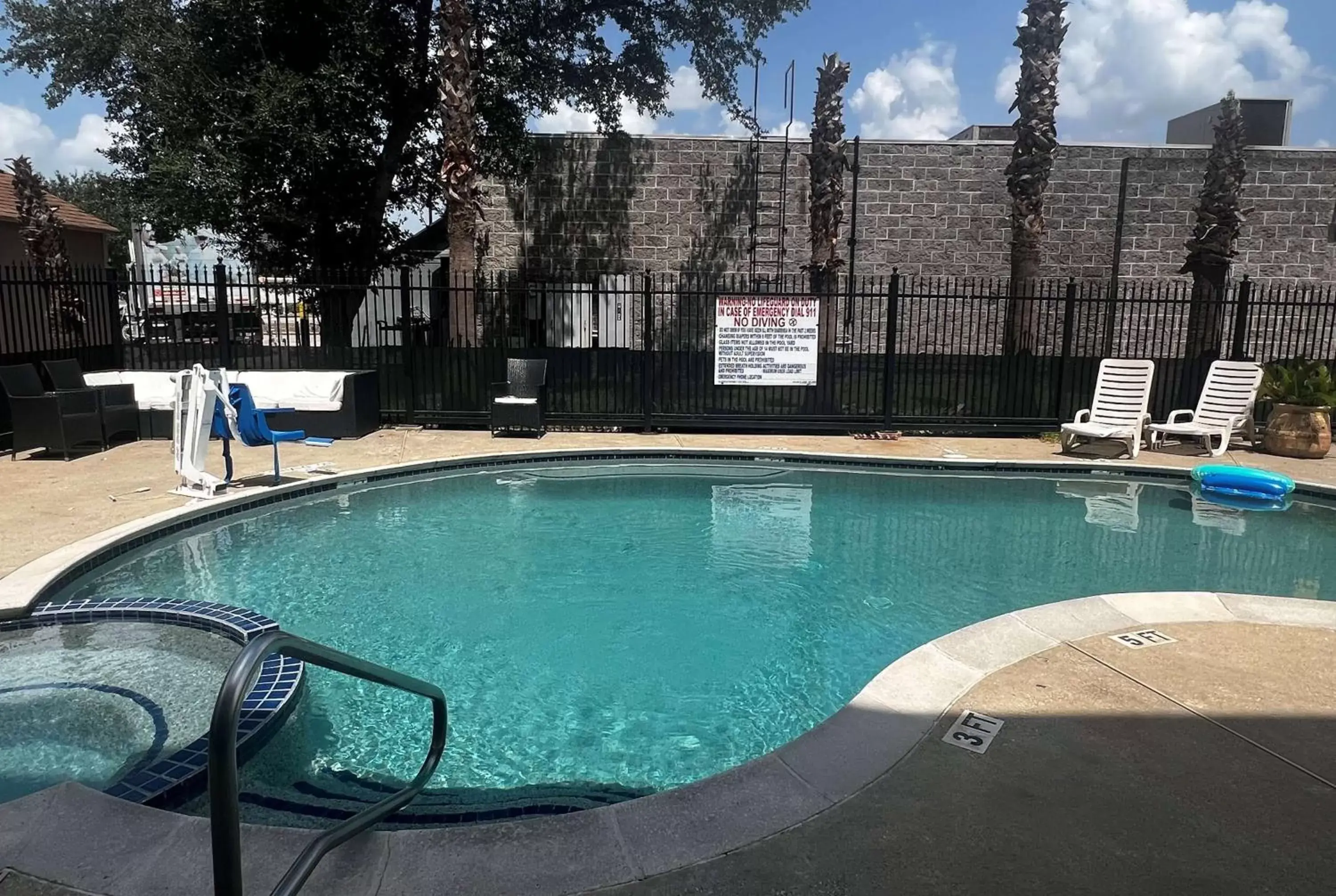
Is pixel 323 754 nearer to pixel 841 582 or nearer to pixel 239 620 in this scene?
pixel 239 620

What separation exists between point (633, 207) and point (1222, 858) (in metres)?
15.8

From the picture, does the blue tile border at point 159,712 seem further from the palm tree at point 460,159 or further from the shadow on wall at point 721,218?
the shadow on wall at point 721,218

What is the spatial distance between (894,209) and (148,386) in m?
Answer: 13.0

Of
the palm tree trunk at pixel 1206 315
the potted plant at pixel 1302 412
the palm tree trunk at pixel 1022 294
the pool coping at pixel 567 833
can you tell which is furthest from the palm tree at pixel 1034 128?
the pool coping at pixel 567 833

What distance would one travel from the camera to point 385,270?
18938 millimetres

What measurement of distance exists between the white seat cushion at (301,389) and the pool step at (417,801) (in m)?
8.35

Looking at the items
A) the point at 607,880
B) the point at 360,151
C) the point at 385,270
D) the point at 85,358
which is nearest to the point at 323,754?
the point at 607,880

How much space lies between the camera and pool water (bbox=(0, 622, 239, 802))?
361 cm

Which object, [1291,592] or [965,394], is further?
[965,394]

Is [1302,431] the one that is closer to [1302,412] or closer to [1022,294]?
[1302,412]

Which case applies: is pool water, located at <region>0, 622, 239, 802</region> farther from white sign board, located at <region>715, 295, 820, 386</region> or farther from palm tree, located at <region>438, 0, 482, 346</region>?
white sign board, located at <region>715, 295, 820, 386</region>

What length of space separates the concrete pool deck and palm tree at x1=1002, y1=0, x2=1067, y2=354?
10.4 m

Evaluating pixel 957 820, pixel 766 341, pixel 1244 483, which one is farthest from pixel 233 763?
pixel 766 341

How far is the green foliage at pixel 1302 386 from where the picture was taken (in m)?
10.7
